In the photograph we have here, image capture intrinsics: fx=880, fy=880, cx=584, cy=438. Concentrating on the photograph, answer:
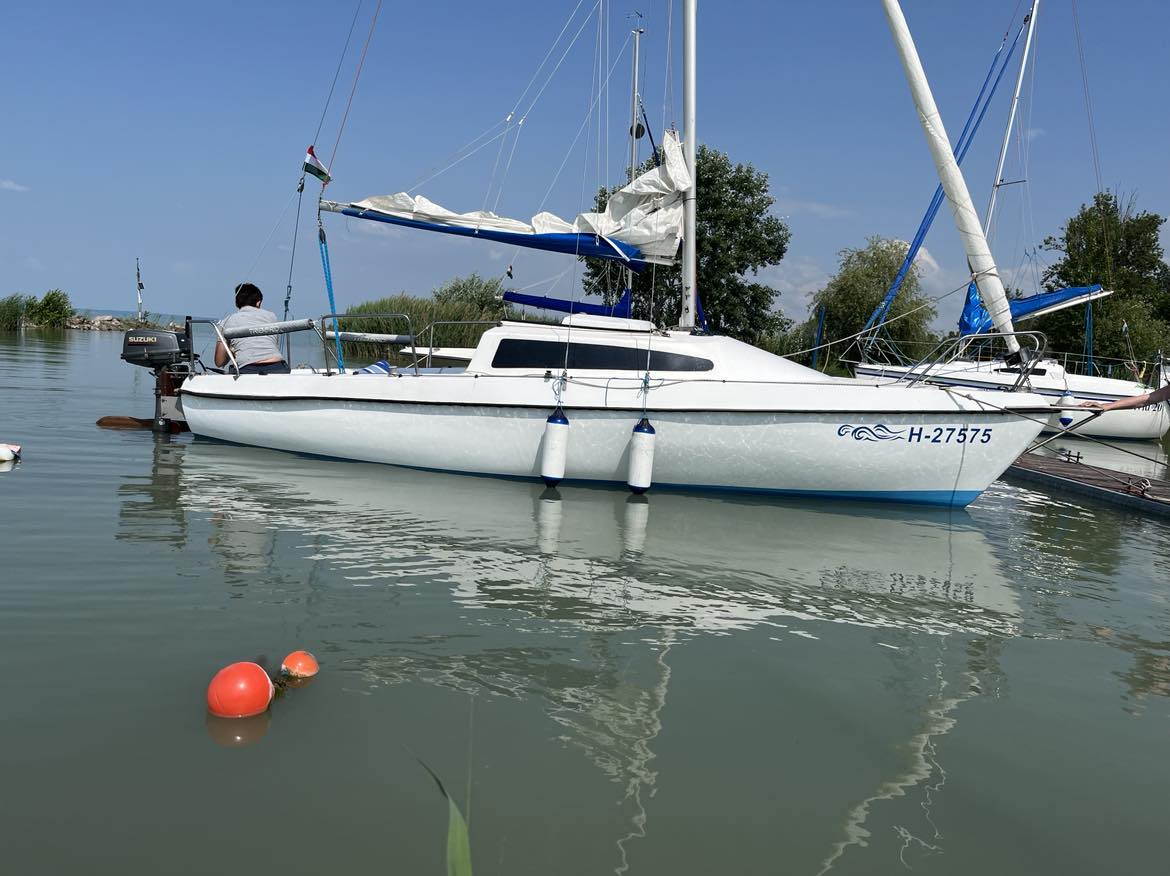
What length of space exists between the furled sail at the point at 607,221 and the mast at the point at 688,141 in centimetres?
11

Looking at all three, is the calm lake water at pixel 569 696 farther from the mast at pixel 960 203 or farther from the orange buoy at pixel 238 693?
the mast at pixel 960 203

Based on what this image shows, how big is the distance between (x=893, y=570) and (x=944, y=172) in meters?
4.82

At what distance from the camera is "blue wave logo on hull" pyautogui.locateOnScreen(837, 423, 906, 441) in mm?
8602

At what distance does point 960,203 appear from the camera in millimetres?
9305

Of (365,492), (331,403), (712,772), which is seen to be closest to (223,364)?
(331,403)

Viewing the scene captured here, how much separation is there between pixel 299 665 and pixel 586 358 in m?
5.87

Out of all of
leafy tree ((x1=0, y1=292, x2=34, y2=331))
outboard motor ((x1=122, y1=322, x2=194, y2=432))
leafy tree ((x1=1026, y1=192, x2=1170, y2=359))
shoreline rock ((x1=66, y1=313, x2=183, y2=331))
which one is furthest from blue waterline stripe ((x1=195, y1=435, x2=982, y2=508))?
shoreline rock ((x1=66, y1=313, x2=183, y2=331))

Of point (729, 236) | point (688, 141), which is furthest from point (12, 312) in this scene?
point (688, 141)

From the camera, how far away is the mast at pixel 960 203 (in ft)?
30.5

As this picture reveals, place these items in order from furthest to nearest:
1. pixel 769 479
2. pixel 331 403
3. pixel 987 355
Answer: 1. pixel 987 355
2. pixel 331 403
3. pixel 769 479

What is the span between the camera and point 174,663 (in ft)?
13.3

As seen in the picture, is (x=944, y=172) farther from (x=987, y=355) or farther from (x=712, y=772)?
(x=987, y=355)

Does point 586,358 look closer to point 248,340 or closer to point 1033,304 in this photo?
point 248,340

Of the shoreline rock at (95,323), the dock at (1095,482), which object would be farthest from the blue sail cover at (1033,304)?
the shoreline rock at (95,323)
